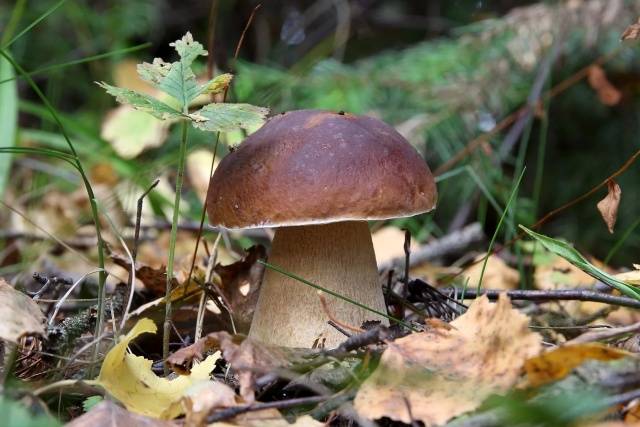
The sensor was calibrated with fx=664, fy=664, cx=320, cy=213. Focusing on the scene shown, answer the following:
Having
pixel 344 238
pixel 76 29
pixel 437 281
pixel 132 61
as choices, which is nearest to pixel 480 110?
pixel 437 281

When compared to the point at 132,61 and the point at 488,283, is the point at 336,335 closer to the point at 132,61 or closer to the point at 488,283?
the point at 488,283

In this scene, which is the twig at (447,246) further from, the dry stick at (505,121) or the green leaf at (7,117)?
the green leaf at (7,117)

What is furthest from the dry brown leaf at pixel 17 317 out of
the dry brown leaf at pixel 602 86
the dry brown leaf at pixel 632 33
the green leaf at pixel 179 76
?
the dry brown leaf at pixel 602 86

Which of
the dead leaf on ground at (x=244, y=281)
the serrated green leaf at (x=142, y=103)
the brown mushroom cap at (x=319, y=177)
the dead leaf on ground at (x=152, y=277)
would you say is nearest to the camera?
the serrated green leaf at (x=142, y=103)

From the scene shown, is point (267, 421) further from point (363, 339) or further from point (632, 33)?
point (632, 33)

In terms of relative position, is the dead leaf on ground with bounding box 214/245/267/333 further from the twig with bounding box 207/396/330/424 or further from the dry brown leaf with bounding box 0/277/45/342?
the twig with bounding box 207/396/330/424

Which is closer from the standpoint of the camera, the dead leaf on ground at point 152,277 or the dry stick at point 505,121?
the dead leaf on ground at point 152,277
